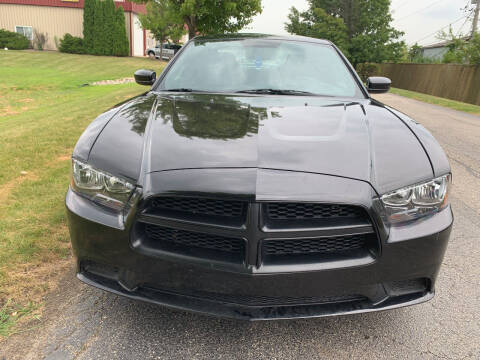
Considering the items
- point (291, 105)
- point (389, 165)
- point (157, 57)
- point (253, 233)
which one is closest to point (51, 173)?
point (291, 105)

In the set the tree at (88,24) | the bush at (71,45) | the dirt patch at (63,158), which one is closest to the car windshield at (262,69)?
the dirt patch at (63,158)

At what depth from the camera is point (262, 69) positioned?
9.98 ft

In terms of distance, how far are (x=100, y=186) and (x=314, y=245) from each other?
1.03 meters

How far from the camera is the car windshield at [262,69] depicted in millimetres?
2879

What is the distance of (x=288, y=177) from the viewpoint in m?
1.66

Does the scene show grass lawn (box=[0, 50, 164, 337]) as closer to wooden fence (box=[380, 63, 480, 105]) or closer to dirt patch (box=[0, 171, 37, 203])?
dirt patch (box=[0, 171, 37, 203])

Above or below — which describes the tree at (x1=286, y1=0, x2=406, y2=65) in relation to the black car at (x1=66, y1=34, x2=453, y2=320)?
above

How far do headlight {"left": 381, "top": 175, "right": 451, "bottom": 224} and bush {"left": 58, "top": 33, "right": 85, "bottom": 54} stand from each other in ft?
124

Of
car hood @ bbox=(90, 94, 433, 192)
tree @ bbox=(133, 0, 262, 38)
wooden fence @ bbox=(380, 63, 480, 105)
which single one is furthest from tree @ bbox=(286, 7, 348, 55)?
car hood @ bbox=(90, 94, 433, 192)

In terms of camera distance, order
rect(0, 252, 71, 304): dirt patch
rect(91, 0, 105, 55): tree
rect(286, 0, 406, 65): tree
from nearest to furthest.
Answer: rect(0, 252, 71, 304): dirt patch → rect(91, 0, 105, 55): tree → rect(286, 0, 406, 65): tree

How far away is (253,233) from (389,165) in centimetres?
75

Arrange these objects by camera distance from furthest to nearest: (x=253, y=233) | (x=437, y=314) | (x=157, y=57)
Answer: (x=157, y=57) → (x=437, y=314) → (x=253, y=233)

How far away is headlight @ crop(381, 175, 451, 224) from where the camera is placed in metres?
1.72

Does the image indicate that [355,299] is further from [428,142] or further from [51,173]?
[51,173]
